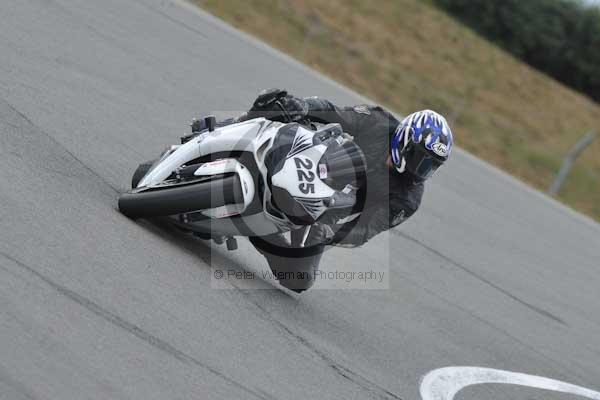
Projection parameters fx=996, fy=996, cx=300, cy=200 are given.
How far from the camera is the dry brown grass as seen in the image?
2025 centimetres

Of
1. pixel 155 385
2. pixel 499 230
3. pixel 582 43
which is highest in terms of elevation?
pixel 582 43

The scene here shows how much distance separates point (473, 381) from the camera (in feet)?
22.7

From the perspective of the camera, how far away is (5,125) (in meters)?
6.84

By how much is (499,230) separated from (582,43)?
2076cm

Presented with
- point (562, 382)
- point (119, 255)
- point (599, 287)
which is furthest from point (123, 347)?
point (599, 287)

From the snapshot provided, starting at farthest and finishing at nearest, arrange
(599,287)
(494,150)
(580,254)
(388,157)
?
(494,150)
(580,254)
(599,287)
(388,157)

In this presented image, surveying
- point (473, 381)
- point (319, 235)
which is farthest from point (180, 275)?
point (473, 381)

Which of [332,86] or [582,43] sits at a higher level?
[582,43]

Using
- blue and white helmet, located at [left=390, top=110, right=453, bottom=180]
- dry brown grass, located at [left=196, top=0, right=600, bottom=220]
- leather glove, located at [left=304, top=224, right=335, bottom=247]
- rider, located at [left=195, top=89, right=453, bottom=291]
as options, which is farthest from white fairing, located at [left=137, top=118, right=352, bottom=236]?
dry brown grass, located at [left=196, top=0, right=600, bottom=220]

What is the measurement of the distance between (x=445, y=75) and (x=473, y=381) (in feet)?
67.2

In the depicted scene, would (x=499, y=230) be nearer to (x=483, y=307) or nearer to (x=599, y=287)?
(x=599, y=287)

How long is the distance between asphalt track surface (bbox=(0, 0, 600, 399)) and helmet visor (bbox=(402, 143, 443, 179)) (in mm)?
1181

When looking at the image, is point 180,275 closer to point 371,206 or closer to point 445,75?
point 371,206

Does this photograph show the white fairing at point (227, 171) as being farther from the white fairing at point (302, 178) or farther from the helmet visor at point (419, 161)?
the helmet visor at point (419, 161)
